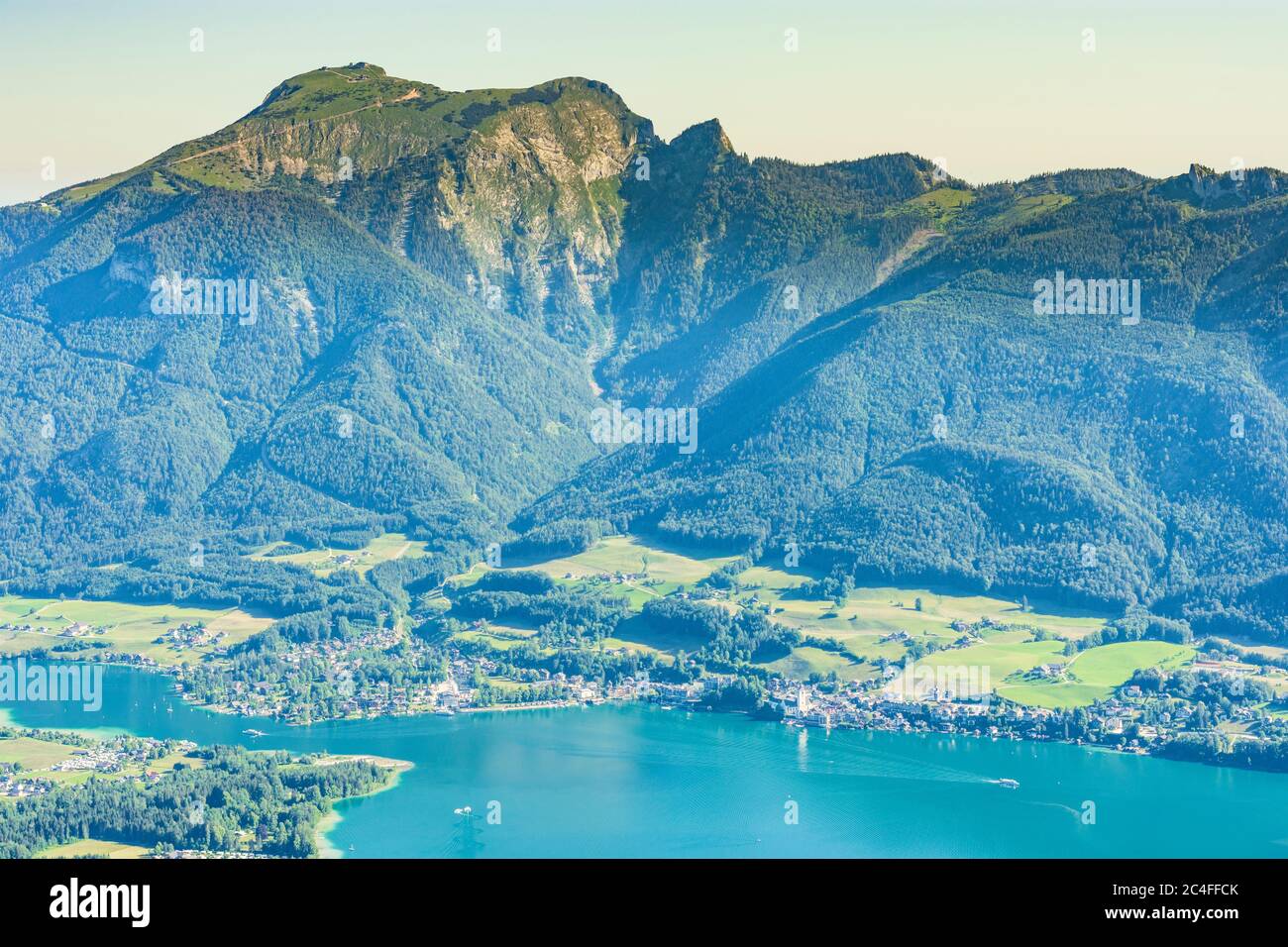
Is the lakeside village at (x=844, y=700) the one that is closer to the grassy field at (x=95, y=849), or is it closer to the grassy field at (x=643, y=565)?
the grassy field at (x=643, y=565)

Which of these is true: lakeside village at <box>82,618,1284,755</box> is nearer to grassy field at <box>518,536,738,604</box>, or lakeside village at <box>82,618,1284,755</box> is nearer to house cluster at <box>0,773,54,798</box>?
grassy field at <box>518,536,738,604</box>

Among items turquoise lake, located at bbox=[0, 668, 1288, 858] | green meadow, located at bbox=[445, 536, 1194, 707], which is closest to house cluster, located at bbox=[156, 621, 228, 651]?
green meadow, located at bbox=[445, 536, 1194, 707]

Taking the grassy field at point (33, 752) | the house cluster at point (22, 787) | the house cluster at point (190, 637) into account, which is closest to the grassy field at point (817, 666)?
the house cluster at point (190, 637)

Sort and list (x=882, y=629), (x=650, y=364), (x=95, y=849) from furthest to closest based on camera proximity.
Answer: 1. (x=650, y=364)
2. (x=882, y=629)
3. (x=95, y=849)

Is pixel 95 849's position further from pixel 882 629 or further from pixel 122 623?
pixel 122 623

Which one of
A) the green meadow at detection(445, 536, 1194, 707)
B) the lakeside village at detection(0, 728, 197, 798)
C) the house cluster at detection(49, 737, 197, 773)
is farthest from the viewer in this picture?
the green meadow at detection(445, 536, 1194, 707)

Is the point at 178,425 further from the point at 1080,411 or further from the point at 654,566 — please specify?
the point at 1080,411

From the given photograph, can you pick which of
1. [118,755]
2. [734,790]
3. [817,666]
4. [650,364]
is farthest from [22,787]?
[650,364]

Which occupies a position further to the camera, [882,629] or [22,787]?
[882,629]
